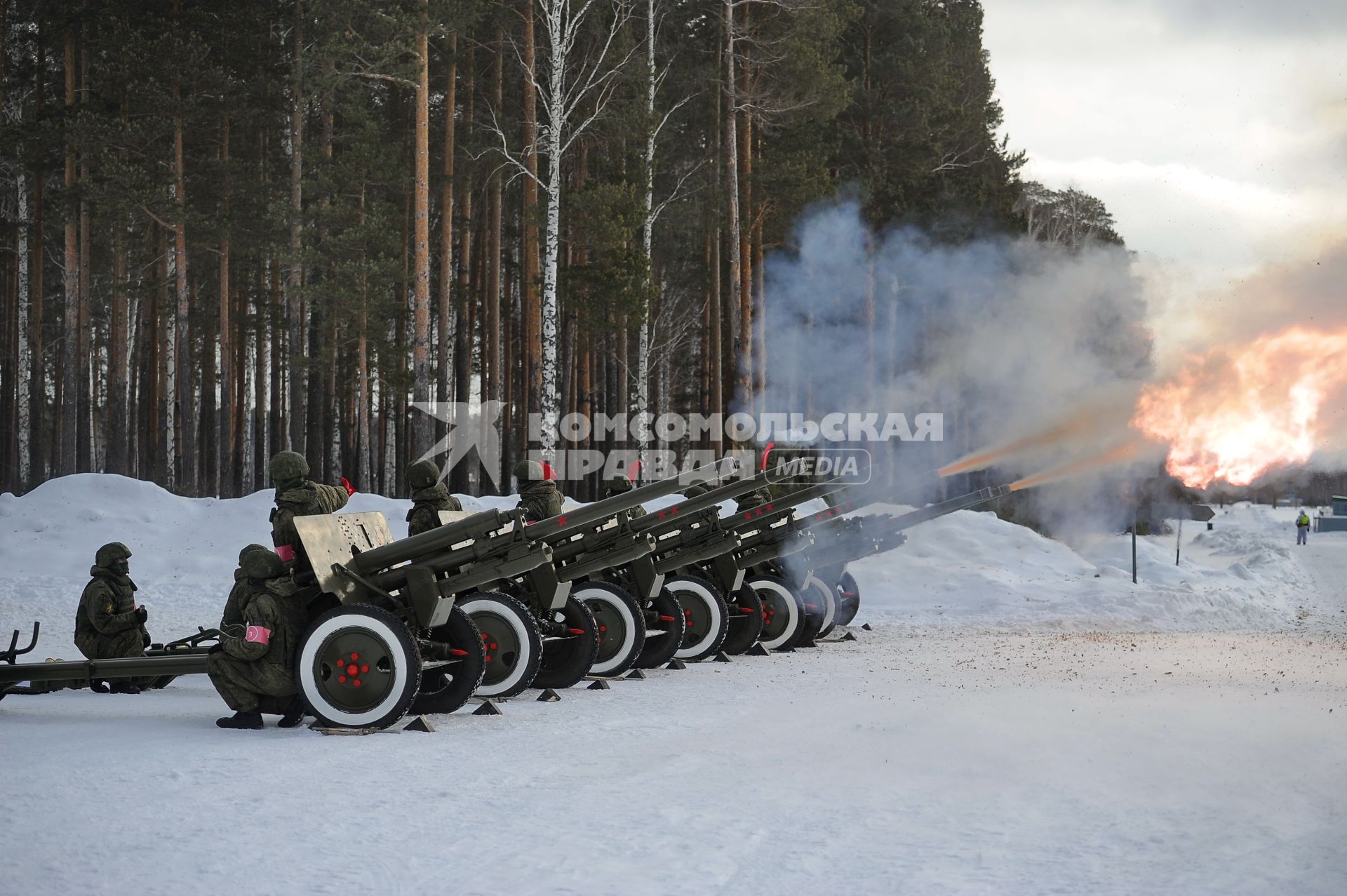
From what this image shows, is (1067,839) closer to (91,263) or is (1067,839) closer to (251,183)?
(251,183)

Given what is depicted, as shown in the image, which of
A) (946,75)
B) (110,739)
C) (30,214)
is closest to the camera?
(110,739)

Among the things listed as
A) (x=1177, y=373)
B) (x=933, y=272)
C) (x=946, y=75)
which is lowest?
(x=1177, y=373)

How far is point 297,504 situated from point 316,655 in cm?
138

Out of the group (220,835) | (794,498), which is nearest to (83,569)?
(794,498)

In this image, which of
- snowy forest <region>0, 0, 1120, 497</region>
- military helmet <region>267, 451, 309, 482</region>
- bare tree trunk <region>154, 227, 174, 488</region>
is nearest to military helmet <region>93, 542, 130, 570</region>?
military helmet <region>267, 451, 309, 482</region>

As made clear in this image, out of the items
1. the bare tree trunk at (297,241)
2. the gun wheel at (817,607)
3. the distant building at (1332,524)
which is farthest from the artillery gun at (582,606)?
the distant building at (1332,524)

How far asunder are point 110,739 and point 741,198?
2554cm

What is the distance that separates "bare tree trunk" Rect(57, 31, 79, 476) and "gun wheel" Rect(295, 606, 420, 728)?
78.5 ft

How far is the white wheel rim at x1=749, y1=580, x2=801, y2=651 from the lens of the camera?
49.0ft

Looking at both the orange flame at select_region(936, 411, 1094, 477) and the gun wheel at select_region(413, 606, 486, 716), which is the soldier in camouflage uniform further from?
the gun wheel at select_region(413, 606, 486, 716)

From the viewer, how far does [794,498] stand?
1420 centimetres

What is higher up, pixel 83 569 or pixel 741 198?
pixel 741 198

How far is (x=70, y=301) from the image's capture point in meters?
31.7

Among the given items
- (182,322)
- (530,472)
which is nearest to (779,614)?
(530,472)
